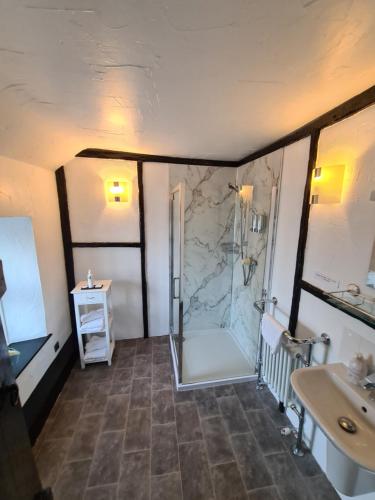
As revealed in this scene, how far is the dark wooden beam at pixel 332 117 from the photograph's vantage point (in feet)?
3.55

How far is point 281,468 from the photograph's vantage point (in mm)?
A: 1481

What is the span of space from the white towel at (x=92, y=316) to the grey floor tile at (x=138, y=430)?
1001mm

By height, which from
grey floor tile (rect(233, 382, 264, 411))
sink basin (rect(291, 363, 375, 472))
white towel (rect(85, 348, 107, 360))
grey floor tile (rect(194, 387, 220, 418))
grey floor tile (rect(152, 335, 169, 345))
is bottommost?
grey floor tile (rect(233, 382, 264, 411))

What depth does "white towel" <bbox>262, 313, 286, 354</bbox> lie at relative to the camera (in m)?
1.65

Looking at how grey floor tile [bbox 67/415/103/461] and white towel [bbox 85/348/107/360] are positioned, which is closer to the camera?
grey floor tile [bbox 67/415/103/461]

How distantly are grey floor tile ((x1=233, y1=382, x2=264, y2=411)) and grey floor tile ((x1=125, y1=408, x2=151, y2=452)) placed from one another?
874 millimetres

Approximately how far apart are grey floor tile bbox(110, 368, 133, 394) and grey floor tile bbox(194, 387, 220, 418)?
0.69 m

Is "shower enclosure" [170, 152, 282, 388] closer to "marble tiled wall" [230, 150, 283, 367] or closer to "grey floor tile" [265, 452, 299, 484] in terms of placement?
"marble tiled wall" [230, 150, 283, 367]

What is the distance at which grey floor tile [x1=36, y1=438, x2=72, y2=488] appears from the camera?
141cm

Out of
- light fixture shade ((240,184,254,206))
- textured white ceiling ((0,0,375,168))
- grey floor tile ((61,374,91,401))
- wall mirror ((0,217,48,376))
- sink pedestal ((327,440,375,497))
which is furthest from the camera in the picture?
light fixture shade ((240,184,254,206))

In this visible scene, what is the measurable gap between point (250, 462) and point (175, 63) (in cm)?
242

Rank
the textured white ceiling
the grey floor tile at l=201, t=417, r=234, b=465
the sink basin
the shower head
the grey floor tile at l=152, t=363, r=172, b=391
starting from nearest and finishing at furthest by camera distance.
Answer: the textured white ceiling → the sink basin → the grey floor tile at l=201, t=417, r=234, b=465 → the grey floor tile at l=152, t=363, r=172, b=391 → the shower head

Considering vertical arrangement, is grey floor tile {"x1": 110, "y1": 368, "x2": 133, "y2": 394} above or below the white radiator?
below

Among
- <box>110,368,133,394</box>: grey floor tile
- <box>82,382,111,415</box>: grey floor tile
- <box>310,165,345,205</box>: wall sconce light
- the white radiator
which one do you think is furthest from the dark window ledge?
<box>82,382,111,415</box>: grey floor tile
